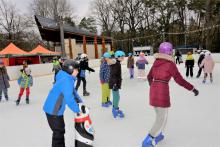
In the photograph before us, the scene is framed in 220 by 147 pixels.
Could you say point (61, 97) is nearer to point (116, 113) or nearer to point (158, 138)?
point (158, 138)

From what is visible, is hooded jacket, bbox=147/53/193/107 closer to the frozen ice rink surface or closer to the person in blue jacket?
the frozen ice rink surface

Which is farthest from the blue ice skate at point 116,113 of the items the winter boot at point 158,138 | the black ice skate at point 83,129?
the black ice skate at point 83,129

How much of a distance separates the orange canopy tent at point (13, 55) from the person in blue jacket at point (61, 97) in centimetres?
1912

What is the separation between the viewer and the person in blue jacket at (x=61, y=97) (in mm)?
2721

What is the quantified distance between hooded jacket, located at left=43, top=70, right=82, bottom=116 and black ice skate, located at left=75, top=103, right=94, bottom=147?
6.0 inches

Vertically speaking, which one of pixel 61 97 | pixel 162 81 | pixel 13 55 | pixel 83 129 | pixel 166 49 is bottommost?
pixel 83 129

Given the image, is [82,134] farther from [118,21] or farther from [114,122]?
[118,21]

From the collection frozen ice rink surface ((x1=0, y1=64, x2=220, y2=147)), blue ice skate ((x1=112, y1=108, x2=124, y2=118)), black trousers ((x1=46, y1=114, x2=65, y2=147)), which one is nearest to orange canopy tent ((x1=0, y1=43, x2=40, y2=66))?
frozen ice rink surface ((x1=0, y1=64, x2=220, y2=147))

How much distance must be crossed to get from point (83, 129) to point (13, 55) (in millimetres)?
19787

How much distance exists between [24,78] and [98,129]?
3.47 m

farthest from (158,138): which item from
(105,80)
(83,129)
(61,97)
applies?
(105,80)

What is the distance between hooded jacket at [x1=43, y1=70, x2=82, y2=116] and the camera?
8.89 feet

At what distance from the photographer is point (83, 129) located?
301 cm

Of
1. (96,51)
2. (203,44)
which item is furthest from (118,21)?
(203,44)
